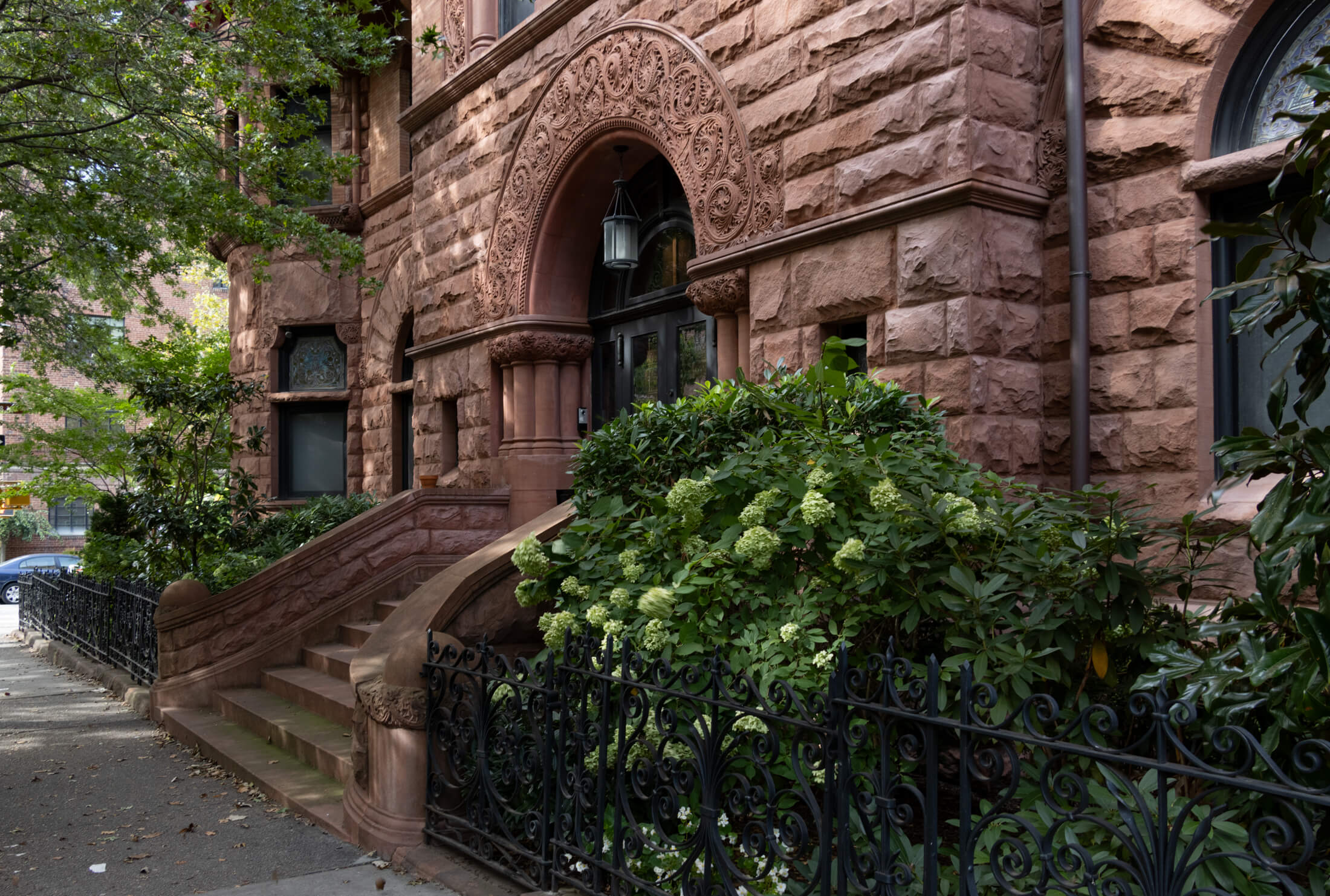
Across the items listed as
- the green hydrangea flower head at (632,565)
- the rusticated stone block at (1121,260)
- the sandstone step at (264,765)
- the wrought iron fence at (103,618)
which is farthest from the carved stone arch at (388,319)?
the green hydrangea flower head at (632,565)

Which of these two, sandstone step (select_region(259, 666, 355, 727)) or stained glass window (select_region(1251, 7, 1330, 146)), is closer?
stained glass window (select_region(1251, 7, 1330, 146))

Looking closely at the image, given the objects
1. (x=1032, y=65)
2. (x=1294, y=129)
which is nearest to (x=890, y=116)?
(x=1032, y=65)

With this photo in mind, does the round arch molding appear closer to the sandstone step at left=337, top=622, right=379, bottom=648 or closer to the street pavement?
the sandstone step at left=337, top=622, right=379, bottom=648

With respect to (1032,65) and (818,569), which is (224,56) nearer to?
(1032,65)

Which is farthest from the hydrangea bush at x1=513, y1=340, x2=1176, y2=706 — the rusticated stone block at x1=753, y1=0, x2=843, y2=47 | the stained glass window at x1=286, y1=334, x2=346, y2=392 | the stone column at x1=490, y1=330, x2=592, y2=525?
the stained glass window at x1=286, y1=334, x2=346, y2=392

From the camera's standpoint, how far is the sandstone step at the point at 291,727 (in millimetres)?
6461

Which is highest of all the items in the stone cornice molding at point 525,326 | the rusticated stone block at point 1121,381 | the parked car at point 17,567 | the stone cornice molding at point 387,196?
the stone cornice molding at point 387,196

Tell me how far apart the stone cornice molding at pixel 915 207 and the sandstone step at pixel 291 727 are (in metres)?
4.22

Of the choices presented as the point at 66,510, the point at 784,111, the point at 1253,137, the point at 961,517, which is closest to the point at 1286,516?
the point at 961,517

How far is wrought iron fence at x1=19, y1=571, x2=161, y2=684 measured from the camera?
9859mm

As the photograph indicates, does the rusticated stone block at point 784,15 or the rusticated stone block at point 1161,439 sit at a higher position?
the rusticated stone block at point 784,15

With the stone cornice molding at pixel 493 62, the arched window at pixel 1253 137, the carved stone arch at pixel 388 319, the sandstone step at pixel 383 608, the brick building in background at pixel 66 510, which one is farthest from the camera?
the brick building in background at pixel 66 510

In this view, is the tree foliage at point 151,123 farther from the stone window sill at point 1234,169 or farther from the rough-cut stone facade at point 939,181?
the stone window sill at point 1234,169

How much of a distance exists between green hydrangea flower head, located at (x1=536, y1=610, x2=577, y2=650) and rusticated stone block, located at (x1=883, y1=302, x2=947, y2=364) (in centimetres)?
263
